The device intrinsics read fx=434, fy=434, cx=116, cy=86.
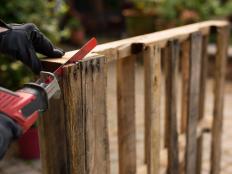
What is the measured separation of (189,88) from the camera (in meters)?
2.77

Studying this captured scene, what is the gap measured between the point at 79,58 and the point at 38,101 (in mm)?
451

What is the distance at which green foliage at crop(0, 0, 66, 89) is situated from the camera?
4.14 metres

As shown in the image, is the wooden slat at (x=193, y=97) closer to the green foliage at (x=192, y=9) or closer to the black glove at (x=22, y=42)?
the black glove at (x=22, y=42)

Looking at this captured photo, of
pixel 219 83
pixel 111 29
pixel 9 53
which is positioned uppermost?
pixel 9 53

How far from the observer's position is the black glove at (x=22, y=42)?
1606 mm

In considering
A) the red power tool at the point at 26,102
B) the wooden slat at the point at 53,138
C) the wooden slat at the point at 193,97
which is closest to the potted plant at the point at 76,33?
the wooden slat at the point at 193,97

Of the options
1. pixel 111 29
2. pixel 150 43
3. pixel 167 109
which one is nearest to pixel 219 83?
pixel 167 109

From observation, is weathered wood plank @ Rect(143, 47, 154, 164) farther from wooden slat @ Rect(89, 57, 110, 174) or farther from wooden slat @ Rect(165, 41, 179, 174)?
wooden slat @ Rect(89, 57, 110, 174)

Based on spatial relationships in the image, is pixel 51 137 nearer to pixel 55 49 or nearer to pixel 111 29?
pixel 55 49

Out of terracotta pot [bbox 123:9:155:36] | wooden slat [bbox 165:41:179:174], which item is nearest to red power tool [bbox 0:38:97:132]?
wooden slat [bbox 165:41:179:174]

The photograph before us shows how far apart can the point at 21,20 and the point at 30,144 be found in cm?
119

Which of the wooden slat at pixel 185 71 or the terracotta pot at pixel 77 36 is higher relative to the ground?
the wooden slat at pixel 185 71

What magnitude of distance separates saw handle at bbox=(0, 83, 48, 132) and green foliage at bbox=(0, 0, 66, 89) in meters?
2.78

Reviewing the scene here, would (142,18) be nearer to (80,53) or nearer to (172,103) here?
(172,103)
